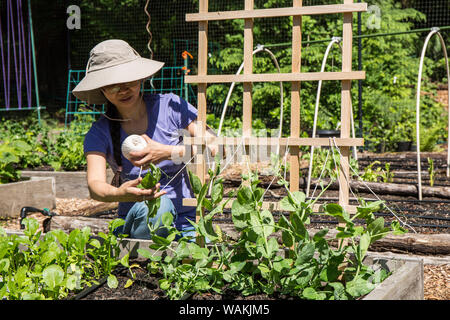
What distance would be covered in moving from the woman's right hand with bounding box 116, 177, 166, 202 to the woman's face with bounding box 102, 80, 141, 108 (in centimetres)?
42

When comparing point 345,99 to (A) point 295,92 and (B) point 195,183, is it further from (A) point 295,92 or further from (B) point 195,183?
(B) point 195,183

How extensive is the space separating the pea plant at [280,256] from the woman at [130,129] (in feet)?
0.85

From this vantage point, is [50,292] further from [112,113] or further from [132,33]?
[132,33]

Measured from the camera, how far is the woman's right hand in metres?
1.76

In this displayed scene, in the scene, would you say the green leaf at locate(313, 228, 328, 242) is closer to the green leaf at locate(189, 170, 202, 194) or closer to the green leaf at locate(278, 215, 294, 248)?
the green leaf at locate(278, 215, 294, 248)

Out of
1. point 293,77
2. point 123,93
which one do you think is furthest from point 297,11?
point 123,93

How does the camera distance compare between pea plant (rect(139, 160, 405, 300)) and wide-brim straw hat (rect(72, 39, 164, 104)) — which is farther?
wide-brim straw hat (rect(72, 39, 164, 104))

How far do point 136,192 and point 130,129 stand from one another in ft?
1.68

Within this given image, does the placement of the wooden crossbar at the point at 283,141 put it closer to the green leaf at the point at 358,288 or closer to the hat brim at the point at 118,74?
the hat brim at the point at 118,74

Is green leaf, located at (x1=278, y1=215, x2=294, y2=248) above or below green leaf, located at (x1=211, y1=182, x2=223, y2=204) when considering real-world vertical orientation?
below

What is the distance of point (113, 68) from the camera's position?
6.49ft

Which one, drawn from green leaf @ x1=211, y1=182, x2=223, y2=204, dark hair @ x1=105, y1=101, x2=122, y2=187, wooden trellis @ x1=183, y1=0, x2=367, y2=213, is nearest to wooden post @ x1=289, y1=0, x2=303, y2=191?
wooden trellis @ x1=183, y1=0, x2=367, y2=213

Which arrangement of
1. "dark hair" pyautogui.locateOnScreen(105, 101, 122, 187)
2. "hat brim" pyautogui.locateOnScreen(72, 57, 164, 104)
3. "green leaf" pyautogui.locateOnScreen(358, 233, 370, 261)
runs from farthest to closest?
1. "dark hair" pyautogui.locateOnScreen(105, 101, 122, 187)
2. "hat brim" pyautogui.locateOnScreen(72, 57, 164, 104)
3. "green leaf" pyautogui.locateOnScreen(358, 233, 370, 261)

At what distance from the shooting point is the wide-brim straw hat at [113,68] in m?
1.94
